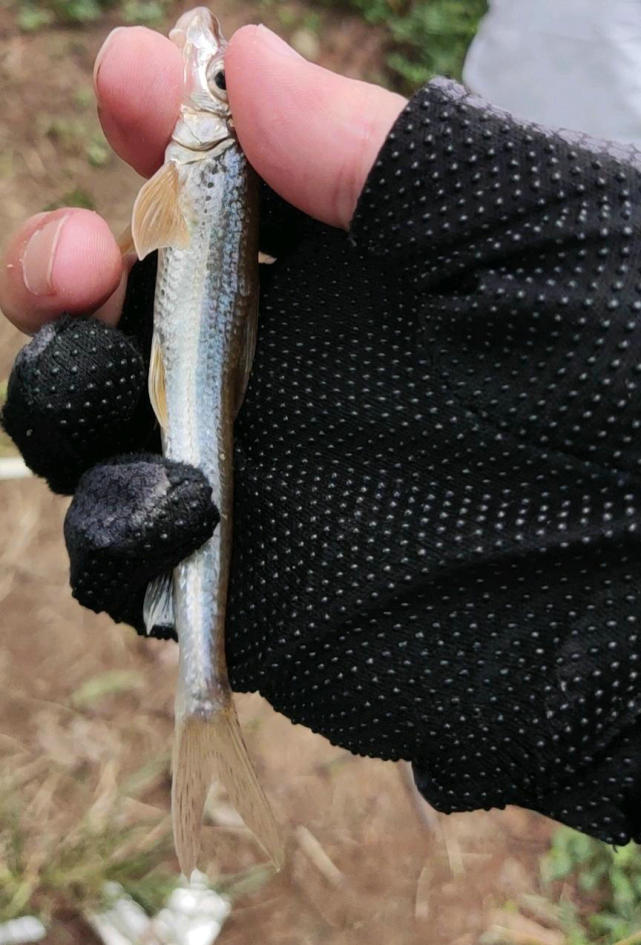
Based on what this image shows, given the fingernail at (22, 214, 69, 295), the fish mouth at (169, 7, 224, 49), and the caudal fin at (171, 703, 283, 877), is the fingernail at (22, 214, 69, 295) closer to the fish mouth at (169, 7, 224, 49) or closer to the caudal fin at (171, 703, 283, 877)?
the fish mouth at (169, 7, 224, 49)

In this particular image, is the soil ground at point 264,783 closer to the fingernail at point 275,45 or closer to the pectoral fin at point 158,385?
the pectoral fin at point 158,385

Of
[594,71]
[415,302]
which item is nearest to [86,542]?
[415,302]

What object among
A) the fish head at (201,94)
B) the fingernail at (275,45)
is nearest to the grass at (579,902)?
the fish head at (201,94)

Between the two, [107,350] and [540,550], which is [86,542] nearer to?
[107,350]

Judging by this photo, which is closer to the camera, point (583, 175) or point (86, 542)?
point (583, 175)

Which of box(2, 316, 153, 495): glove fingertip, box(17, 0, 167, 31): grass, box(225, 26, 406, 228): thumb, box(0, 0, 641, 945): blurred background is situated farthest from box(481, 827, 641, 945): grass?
box(17, 0, 167, 31): grass

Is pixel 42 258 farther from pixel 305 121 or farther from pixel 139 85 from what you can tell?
pixel 305 121
